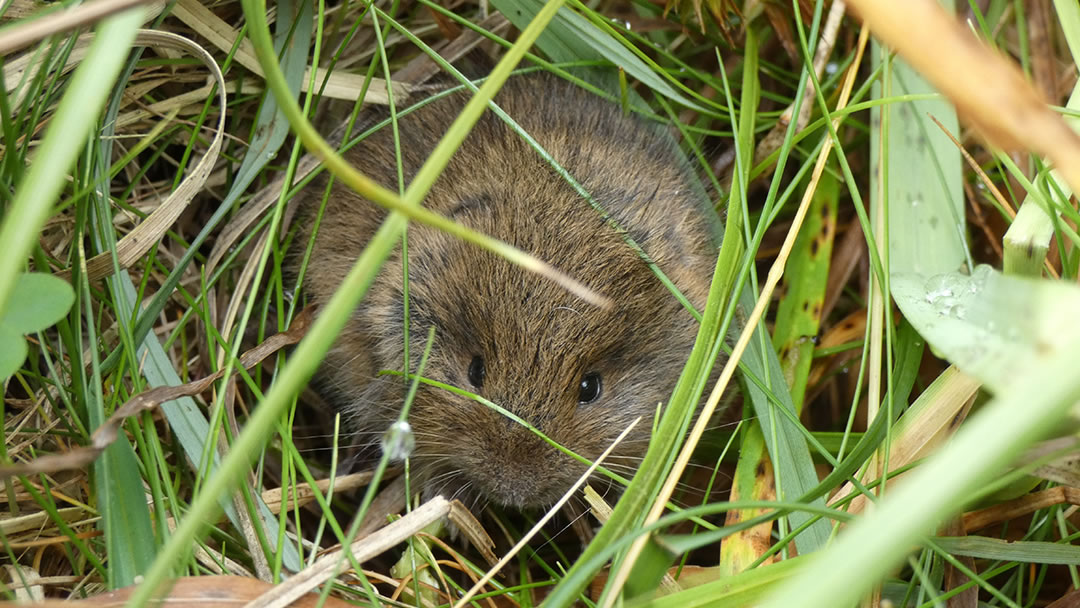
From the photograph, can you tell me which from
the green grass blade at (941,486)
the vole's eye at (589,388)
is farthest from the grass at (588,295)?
the vole's eye at (589,388)

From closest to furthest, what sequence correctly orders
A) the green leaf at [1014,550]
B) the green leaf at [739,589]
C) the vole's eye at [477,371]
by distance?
the green leaf at [739,589]
the green leaf at [1014,550]
the vole's eye at [477,371]

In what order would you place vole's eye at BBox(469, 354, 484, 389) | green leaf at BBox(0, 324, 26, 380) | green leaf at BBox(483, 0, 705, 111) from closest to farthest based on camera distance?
green leaf at BBox(0, 324, 26, 380) → vole's eye at BBox(469, 354, 484, 389) → green leaf at BBox(483, 0, 705, 111)

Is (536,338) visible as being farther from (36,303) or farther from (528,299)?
(36,303)

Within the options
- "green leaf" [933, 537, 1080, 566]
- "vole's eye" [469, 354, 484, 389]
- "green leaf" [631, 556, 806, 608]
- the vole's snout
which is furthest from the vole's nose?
"green leaf" [933, 537, 1080, 566]

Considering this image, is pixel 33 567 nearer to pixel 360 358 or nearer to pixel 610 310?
pixel 360 358

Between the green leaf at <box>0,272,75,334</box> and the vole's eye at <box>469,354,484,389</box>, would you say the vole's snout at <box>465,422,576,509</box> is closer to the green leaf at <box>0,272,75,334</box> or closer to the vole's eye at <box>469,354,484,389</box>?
the vole's eye at <box>469,354,484,389</box>

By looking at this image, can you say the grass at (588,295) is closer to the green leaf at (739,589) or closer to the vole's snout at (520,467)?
the green leaf at (739,589)

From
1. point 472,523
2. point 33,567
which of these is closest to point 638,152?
point 472,523
